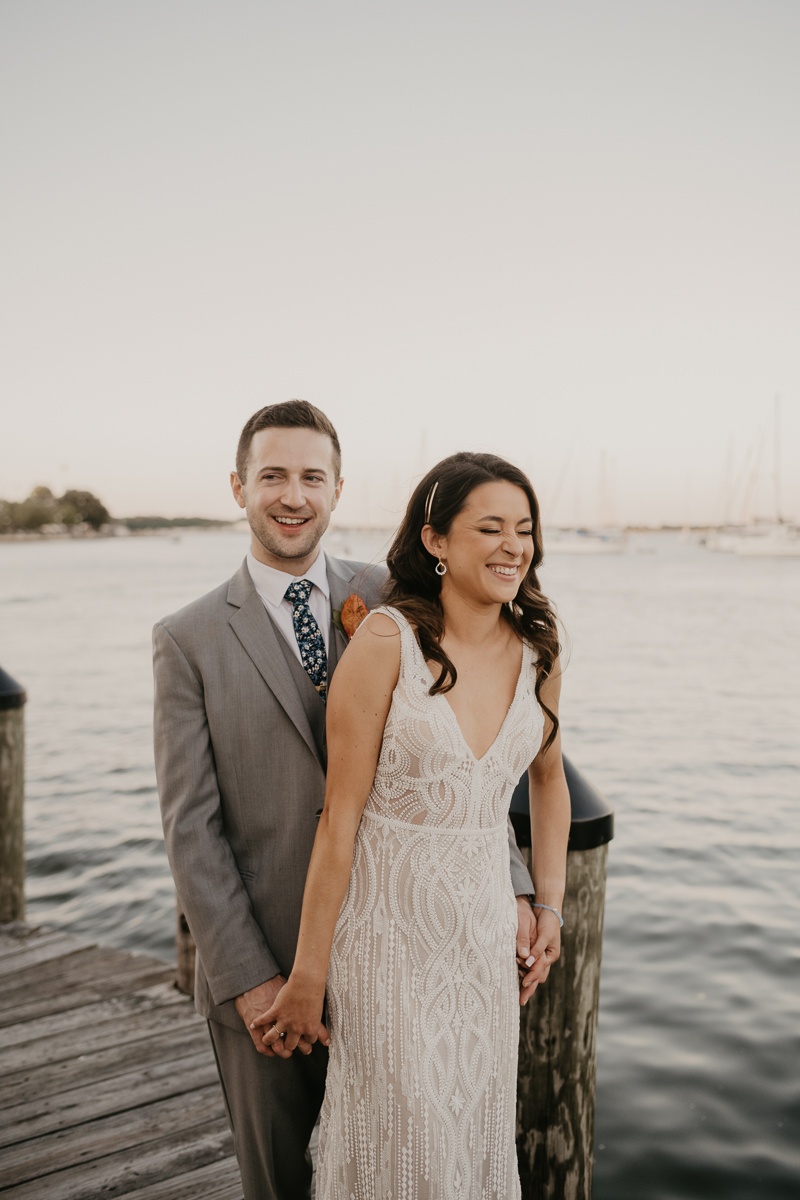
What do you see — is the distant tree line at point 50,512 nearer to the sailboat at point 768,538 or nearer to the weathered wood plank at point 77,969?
the sailboat at point 768,538

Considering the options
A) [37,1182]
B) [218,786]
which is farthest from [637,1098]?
[218,786]

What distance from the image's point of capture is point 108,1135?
2.86 m

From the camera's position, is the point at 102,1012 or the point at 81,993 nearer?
the point at 102,1012

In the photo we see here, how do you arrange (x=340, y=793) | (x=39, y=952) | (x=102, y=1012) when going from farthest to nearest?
(x=39, y=952) < (x=102, y=1012) < (x=340, y=793)

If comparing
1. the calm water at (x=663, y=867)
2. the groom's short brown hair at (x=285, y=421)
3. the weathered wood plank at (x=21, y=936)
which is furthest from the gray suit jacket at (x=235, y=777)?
the calm water at (x=663, y=867)

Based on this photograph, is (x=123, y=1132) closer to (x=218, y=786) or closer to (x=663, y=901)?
(x=218, y=786)

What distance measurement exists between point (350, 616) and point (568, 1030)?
1.43 metres

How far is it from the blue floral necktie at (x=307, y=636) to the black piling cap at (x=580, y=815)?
0.65m

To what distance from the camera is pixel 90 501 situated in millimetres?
125625

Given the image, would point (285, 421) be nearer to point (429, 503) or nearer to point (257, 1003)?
point (429, 503)

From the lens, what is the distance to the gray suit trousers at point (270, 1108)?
202 cm

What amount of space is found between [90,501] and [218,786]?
134 metres

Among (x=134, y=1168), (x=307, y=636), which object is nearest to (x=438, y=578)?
(x=307, y=636)

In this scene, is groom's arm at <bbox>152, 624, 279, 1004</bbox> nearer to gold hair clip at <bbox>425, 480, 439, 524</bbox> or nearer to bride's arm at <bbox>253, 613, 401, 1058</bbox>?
bride's arm at <bbox>253, 613, 401, 1058</bbox>
